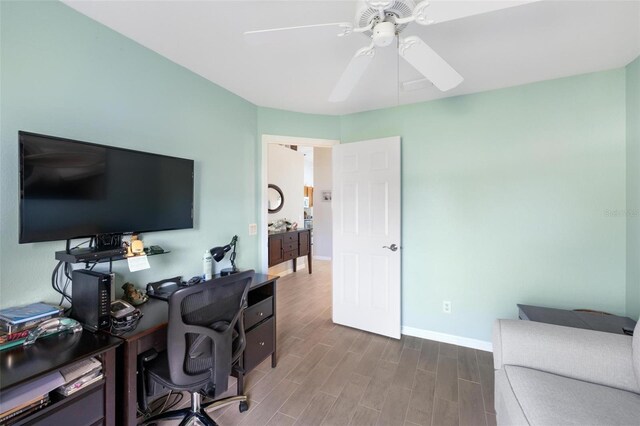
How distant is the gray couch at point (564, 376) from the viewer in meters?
1.05

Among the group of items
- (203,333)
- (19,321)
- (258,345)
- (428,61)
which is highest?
(428,61)

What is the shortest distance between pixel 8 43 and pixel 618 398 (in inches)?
125

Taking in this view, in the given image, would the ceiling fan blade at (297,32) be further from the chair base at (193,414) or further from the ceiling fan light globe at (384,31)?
the chair base at (193,414)

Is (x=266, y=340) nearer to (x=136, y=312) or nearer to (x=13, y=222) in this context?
(x=136, y=312)

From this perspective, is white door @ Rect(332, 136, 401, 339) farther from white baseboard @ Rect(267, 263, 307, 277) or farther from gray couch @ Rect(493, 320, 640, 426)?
white baseboard @ Rect(267, 263, 307, 277)

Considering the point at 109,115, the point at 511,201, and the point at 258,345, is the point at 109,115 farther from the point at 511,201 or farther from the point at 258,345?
the point at 511,201

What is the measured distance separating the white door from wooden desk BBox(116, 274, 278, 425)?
1.01 meters

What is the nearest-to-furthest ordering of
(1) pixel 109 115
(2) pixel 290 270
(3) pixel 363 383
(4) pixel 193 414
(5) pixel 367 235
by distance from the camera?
(4) pixel 193 414 < (1) pixel 109 115 < (3) pixel 363 383 < (5) pixel 367 235 < (2) pixel 290 270

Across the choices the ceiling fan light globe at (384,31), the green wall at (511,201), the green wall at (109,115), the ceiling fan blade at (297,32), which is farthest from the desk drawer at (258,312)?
the ceiling fan light globe at (384,31)

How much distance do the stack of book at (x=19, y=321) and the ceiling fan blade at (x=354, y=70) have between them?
6.07 feet

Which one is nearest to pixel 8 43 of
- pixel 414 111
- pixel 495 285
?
pixel 414 111

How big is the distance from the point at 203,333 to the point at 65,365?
0.49m

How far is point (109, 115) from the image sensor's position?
1.60 metres

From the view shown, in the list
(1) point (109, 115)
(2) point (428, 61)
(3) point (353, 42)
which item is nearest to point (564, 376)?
(2) point (428, 61)
